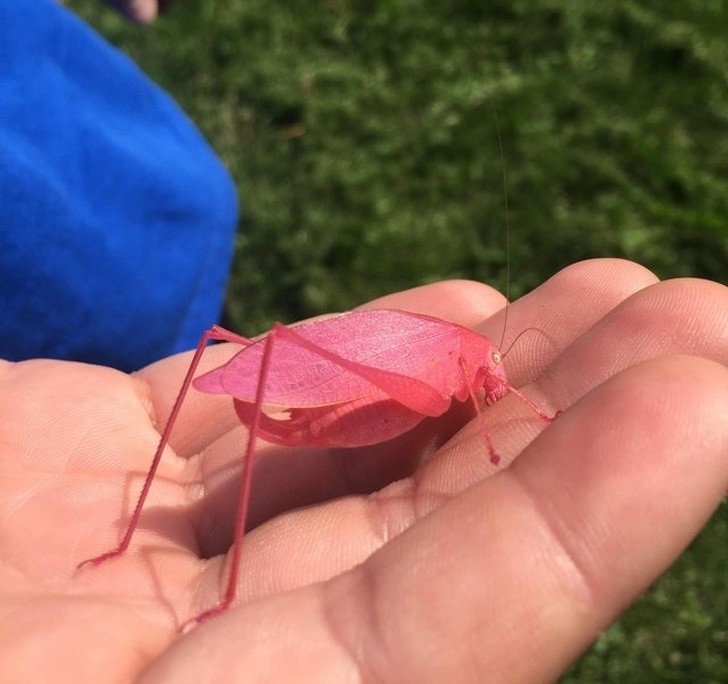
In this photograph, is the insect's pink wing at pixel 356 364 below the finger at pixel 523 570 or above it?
below

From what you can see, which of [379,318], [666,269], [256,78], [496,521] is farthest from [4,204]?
[666,269]

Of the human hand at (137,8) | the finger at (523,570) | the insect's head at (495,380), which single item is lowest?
the insect's head at (495,380)

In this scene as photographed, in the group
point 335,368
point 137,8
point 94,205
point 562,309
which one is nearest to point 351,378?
point 335,368

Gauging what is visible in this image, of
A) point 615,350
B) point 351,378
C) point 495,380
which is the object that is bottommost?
point 495,380

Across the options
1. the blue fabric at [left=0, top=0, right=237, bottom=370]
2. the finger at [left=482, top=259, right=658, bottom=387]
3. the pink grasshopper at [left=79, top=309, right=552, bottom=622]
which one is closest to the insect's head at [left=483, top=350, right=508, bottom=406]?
the pink grasshopper at [left=79, top=309, right=552, bottom=622]

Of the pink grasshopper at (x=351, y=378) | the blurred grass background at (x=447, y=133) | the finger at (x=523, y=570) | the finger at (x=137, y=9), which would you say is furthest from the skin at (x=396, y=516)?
the blurred grass background at (x=447, y=133)

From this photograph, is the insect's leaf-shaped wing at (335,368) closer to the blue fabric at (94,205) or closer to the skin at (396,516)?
the skin at (396,516)

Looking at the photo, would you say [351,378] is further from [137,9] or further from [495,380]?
[137,9]

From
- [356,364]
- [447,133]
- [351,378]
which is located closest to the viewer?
[356,364]
